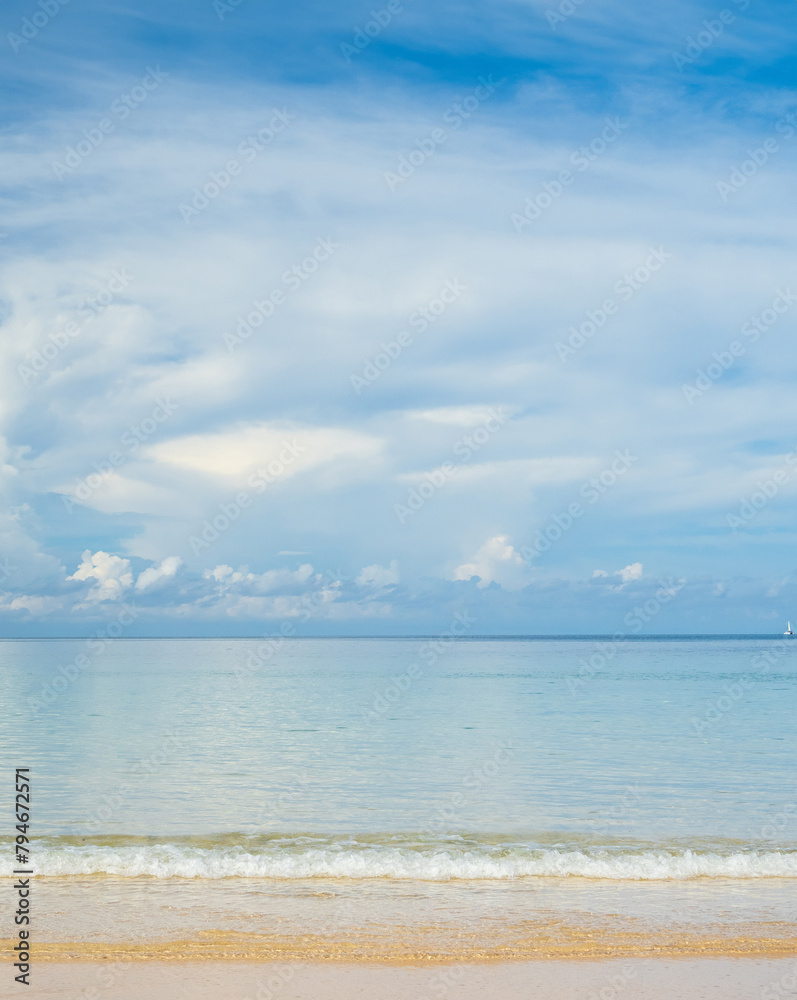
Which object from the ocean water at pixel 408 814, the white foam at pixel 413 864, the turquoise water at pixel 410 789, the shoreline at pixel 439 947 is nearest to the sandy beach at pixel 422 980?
the shoreline at pixel 439 947

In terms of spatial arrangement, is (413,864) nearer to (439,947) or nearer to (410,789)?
(439,947)

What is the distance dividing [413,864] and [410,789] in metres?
6.94

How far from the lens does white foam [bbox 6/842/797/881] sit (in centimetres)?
1259

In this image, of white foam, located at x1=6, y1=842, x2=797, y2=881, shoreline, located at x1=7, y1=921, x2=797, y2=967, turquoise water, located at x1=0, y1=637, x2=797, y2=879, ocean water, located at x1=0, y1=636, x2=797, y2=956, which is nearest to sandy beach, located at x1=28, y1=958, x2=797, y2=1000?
shoreline, located at x1=7, y1=921, x2=797, y2=967

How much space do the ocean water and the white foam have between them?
0.04 metres

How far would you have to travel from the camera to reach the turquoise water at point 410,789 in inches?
520

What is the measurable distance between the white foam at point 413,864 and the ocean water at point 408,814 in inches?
1.6

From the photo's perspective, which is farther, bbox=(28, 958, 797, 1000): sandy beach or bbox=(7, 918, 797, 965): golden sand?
bbox=(7, 918, 797, 965): golden sand

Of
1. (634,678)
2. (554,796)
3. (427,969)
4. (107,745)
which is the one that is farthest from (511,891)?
(634,678)

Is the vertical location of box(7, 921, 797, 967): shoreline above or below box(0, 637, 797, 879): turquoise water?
below

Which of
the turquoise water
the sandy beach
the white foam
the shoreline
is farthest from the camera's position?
the turquoise water

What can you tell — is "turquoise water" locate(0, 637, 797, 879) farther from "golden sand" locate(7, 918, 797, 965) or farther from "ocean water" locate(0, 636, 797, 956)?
"golden sand" locate(7, 918, 797, 965)

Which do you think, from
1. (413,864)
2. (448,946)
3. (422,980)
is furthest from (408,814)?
(422,980)

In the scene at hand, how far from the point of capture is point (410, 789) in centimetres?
1980
